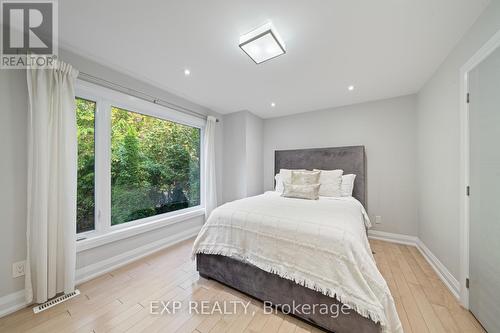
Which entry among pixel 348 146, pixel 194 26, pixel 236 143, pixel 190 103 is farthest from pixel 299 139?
pixel 194 26

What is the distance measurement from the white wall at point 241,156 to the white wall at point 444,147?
8.87 ft

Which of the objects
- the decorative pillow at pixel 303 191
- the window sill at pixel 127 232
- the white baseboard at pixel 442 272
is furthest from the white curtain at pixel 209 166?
the white baseboard at pixel 442 272

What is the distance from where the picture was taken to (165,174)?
2939mm

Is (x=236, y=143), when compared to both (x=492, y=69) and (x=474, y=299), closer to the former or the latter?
(x=492, y=69)

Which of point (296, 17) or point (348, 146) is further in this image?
point (348, 146)

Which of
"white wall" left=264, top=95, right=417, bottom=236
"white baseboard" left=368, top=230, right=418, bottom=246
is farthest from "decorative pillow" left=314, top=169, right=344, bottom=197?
"white baseboard" left=368, top=230, right=418, bottom=246

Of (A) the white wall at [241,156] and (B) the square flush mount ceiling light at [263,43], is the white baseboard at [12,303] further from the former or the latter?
(B) the square flush mount ceiling light at [263,43]

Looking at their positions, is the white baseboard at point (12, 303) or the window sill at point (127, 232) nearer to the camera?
the white baseboard at point (12, 303)

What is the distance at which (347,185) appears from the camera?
2945 millimetres

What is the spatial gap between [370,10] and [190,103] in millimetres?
2686

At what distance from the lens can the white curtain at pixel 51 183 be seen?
1.57m

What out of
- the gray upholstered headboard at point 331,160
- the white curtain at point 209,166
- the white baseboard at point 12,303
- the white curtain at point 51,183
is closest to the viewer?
the white baseboard at point 12,303

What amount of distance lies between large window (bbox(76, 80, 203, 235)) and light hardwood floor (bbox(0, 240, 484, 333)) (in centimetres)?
71

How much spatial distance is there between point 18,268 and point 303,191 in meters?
3.05
